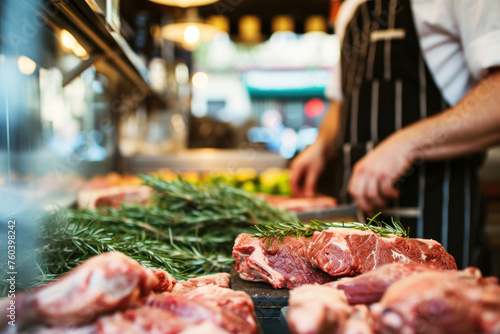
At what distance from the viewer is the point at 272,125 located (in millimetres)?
8867

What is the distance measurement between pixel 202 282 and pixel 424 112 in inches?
59.6

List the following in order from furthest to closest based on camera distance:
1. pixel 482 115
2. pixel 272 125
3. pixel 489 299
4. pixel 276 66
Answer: pixel 272 125 < pixel 276 66 < pixel 482 115 < pixel 489 299

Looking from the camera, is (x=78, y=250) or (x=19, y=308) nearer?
(x=19, y=308)

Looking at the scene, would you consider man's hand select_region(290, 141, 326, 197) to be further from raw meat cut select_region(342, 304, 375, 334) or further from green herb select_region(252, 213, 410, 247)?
raw meat cut select_region(342, 304, 375, 334)

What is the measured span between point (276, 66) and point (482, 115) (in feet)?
22.3

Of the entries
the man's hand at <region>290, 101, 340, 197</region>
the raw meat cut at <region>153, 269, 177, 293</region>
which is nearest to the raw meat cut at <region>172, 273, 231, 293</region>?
the raw meat cut at <region>153, 269, 177, 293</region>

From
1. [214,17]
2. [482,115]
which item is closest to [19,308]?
[482,115]

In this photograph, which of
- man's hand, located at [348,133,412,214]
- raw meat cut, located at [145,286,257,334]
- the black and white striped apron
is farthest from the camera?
the black and white striped apron

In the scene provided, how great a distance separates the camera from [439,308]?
52 cm

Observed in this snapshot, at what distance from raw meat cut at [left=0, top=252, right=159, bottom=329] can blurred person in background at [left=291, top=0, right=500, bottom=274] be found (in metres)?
1.30

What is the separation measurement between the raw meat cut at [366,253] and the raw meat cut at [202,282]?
0.22 meters

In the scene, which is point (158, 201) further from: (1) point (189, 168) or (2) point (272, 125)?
(2) point (272, 125)

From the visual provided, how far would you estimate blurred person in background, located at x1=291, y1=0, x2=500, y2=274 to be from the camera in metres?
1.56

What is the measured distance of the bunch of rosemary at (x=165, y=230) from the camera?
988mm
